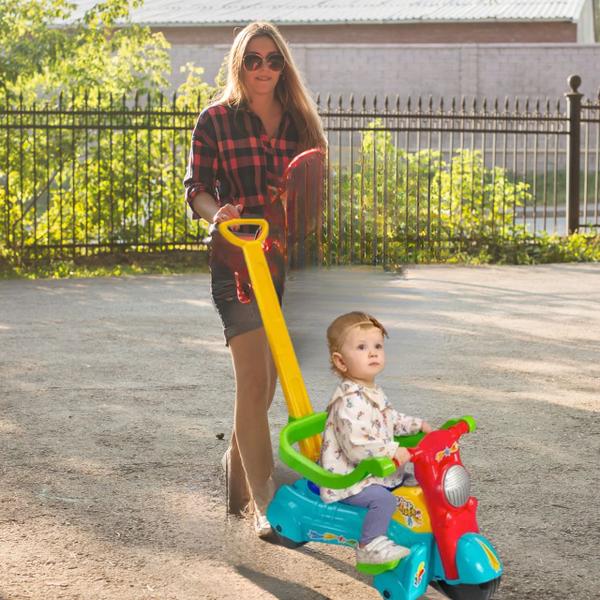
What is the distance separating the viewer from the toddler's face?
314 centimetres

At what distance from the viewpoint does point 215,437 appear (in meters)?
5.34

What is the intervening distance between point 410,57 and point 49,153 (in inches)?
817

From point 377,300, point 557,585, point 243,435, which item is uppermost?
point 377,300

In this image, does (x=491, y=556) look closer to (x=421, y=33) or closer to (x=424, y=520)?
(x=424, y=520)

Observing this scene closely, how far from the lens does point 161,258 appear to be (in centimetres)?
1295

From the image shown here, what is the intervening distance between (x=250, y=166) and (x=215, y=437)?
1900 mm

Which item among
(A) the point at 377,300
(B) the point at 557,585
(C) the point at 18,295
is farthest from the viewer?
(C) the point at 18,295

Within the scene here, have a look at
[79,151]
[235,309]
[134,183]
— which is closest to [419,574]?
[235,309]

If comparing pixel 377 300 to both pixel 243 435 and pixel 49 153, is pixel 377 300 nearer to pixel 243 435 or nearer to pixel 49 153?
pixel 243 435

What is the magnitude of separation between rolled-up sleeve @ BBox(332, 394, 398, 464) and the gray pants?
95mm

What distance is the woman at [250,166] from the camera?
378cm

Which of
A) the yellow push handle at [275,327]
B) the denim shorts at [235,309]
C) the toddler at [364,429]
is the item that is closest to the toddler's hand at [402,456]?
the toddler at [364,429]

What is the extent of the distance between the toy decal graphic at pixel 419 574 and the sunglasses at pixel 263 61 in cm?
166

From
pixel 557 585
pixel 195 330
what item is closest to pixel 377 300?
pixel 557 585
